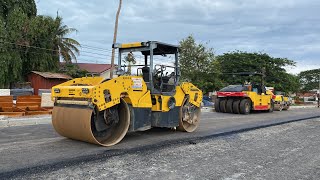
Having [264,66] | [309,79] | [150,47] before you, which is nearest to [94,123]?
[150,47]

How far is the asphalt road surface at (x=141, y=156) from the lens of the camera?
16.6 feet

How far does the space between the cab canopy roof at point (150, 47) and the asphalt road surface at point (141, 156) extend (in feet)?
6.75

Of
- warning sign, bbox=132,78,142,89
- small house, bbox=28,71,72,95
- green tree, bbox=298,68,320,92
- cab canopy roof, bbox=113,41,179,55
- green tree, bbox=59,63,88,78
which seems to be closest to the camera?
warning sign, bbox=132,78,142,89

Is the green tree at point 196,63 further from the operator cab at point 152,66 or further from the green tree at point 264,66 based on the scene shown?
the operator cab at point 152,66

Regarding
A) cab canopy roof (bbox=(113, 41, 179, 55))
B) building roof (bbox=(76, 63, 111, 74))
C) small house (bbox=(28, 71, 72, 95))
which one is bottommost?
cab canopy roof (bbox=(113, 41, 179, 55))

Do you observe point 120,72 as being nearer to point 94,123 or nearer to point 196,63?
point 94,123

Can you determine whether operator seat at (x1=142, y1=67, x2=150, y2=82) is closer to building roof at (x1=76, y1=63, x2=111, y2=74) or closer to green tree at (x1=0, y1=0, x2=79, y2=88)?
green tree at (x1=0, y1=0, x2=79, y2=88)

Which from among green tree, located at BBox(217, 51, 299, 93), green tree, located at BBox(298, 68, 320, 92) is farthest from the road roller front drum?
green tree, located at BBox(298, 68, 320, 92)

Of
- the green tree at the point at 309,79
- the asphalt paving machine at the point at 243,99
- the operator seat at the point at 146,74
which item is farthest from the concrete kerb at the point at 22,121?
the green tree at the point at 309,79

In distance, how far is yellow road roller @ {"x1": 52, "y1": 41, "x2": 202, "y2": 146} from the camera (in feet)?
21.5

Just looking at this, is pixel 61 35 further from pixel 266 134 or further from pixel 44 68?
pixel 266 134

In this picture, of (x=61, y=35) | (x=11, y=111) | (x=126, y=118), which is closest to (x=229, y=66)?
(x=61, y=35)

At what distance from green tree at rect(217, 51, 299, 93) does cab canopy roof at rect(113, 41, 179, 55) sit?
119 feet

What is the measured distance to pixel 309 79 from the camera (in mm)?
78562
